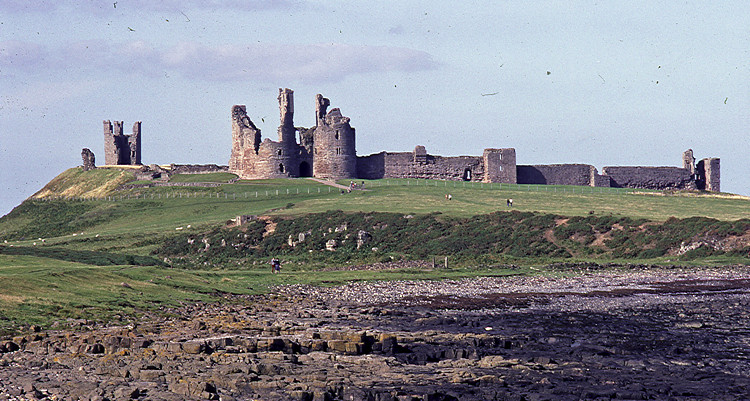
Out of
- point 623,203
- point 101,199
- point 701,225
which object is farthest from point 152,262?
point 101,199

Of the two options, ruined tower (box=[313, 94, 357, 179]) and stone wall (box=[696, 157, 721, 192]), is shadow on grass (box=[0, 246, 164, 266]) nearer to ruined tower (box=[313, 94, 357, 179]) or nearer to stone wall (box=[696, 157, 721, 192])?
ruined tower (box=[313, 94, 357, 179])

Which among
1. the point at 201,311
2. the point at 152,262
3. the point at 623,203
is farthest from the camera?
the point at 623,203

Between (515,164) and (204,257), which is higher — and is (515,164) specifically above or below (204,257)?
above

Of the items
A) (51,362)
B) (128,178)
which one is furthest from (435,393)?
(128,178)

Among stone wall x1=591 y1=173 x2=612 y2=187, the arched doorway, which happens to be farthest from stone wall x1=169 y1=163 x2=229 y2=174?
stone wall x1=591 y1=173 x2=612 y2=187

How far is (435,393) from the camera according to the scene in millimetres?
14102

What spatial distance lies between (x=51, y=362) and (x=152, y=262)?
2695 centimetres

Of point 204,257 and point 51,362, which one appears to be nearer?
point 51,362

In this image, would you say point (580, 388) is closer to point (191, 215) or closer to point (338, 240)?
point (338, 240)

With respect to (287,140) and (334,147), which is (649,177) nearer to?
(334,147)

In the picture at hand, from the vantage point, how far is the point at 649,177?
301ft

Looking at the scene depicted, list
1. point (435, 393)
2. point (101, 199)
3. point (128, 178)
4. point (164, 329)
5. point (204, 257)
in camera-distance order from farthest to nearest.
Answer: point (128, 178) < point (101, 199) < point (204, 257) < point (164, 329) < point (435, 393)

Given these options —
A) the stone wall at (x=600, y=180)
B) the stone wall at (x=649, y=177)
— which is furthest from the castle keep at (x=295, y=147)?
the stone wall at (x=649, y=177)

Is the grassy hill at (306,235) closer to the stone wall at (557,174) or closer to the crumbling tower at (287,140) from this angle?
the crumbling tower at (287,140)
